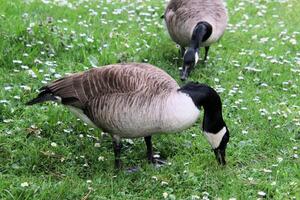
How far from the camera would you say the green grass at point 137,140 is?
5035mm

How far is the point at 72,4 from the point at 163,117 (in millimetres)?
6008

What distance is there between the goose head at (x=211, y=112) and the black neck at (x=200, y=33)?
89.7 inches

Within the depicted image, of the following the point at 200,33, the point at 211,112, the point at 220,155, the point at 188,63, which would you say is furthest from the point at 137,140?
the point at 200,33

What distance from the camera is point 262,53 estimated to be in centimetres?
875

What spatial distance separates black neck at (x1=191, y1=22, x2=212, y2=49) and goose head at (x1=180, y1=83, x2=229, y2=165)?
2277 mm

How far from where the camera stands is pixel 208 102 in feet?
16.8

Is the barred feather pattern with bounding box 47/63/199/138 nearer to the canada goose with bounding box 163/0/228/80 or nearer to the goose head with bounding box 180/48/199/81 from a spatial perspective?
the goose head with bounding box 180/48/199/81

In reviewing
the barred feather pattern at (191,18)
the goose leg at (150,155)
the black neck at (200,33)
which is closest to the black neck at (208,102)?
the goose leg at (150,155)

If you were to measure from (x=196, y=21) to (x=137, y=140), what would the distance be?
258 cm

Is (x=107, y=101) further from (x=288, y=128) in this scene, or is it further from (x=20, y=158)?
(x=288, y=128)

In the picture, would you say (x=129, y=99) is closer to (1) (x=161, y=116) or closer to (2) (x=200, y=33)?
(1) (x=161, y=116)

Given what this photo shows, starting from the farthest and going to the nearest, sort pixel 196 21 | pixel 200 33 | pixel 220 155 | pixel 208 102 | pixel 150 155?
pixel 196 21 → pixel 200 33 → pixel 150 155 → pixel 220 155 → pixel 208 102

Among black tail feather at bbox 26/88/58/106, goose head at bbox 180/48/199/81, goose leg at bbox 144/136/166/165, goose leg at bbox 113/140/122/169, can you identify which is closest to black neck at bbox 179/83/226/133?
goose leg at bbox 144/136/166/165

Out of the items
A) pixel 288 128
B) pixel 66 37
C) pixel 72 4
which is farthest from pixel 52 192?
pixel 72 4
